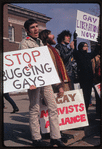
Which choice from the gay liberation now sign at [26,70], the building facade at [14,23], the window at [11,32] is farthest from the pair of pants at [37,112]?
the window at [11,32]

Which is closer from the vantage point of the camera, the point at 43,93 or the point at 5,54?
the point at 5,54

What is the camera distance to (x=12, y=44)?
21344 mm

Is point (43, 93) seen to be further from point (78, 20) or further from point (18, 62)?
point (78, 20)

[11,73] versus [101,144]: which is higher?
[11,73]

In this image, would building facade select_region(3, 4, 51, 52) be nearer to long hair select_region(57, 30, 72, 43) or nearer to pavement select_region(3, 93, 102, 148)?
pavement select_region(3, 93, 102, 148)

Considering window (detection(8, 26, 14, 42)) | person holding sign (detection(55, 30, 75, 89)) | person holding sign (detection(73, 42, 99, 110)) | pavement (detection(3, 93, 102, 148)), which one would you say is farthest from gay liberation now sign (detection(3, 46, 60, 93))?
window (detection(8, 26, 14, 42))

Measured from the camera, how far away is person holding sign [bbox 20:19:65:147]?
2.85m

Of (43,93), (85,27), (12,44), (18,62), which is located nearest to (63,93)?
(43,93)

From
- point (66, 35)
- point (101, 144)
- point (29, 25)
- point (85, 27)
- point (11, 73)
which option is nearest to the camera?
point (11, 73)

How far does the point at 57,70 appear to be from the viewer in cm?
305

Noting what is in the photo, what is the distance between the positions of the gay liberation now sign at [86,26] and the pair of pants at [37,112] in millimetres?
1635

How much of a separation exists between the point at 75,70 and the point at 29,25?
54.2 inches

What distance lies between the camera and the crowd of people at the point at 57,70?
287cm

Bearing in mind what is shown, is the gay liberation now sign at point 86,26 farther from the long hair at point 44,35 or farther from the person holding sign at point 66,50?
the long hair at point 44,35
